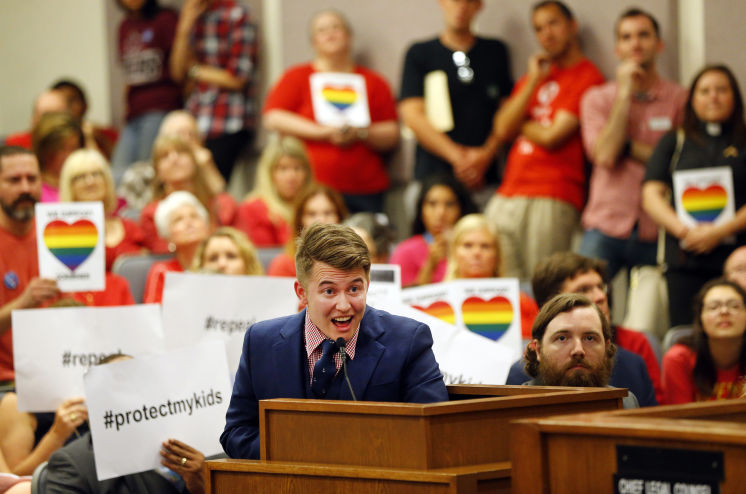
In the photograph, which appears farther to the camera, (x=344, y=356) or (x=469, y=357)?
(x=469, y=357)

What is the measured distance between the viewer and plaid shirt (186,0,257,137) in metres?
8.87

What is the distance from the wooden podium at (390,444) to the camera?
2.76 meters

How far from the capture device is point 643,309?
6.41 m

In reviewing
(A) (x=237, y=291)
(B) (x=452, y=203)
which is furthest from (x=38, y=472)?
(B) (x=452, y=203)

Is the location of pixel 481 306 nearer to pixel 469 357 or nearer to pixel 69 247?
pixel 469 357

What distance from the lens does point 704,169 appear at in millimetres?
6176

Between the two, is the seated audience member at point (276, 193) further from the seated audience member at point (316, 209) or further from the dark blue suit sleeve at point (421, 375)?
the dark blue suit sleeve at point (421, 375)

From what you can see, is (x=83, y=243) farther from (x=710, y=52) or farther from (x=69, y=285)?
(x=710, y=52)

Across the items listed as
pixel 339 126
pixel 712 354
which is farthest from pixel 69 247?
pixel 712 354

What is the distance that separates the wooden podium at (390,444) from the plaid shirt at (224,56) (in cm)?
604

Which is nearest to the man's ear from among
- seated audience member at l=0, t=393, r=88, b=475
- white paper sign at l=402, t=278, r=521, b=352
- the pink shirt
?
seated audience member at l=0, t=393, r=88, b=475

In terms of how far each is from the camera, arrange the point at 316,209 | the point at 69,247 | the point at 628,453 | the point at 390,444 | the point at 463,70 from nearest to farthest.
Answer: the point at 628,453 → the point at 390,444 → the point at 69,247 → the point at 316,209 → the point at 463,70

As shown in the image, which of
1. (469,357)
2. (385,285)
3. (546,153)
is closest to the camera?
(469,357)

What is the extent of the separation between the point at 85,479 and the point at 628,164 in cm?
373
